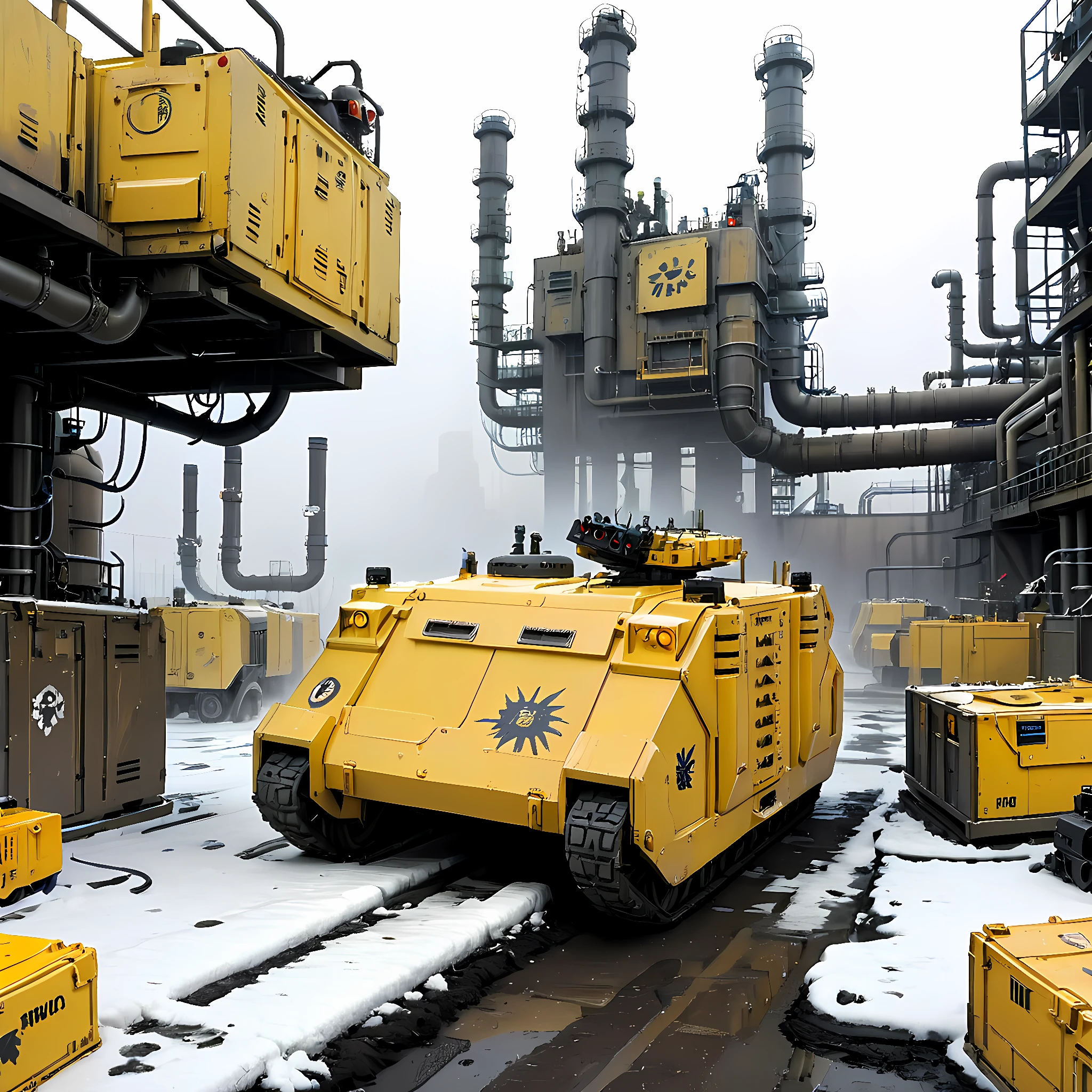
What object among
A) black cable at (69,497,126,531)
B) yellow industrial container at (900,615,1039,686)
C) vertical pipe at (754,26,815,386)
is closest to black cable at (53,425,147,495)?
black cable at (69,497,126,531)

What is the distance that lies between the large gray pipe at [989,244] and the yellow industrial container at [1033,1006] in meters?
26.9

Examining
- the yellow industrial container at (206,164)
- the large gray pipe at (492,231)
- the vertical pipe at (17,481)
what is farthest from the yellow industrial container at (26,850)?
the large gray pipe at (492,231)

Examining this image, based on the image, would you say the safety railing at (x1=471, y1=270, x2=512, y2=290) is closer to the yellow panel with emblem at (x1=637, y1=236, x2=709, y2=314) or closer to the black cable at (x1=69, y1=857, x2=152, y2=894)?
the yellow panel with emblem at (x1=637, y1=236, x2=709, y2=314)

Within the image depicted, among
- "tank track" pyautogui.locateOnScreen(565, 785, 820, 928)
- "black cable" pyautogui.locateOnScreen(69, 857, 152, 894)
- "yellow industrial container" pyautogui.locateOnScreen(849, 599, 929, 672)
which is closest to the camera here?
"tank track" pyautogui.locateOnScreen(565, 785, 820, 928)

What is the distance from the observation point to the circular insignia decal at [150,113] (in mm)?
7129

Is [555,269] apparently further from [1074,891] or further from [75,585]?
[1074,891]

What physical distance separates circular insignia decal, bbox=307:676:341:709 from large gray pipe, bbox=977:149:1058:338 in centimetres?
2564

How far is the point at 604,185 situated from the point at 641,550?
24626mm

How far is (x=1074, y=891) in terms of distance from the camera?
21.4ft

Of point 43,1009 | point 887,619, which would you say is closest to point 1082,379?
point 887,619

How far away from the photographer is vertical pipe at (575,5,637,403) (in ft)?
98.1

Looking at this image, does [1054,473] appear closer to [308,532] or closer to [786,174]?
[786,174]

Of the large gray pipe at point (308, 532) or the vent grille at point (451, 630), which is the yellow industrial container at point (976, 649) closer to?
the vent grille at point (451, 630)

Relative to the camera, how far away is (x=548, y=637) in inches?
287
